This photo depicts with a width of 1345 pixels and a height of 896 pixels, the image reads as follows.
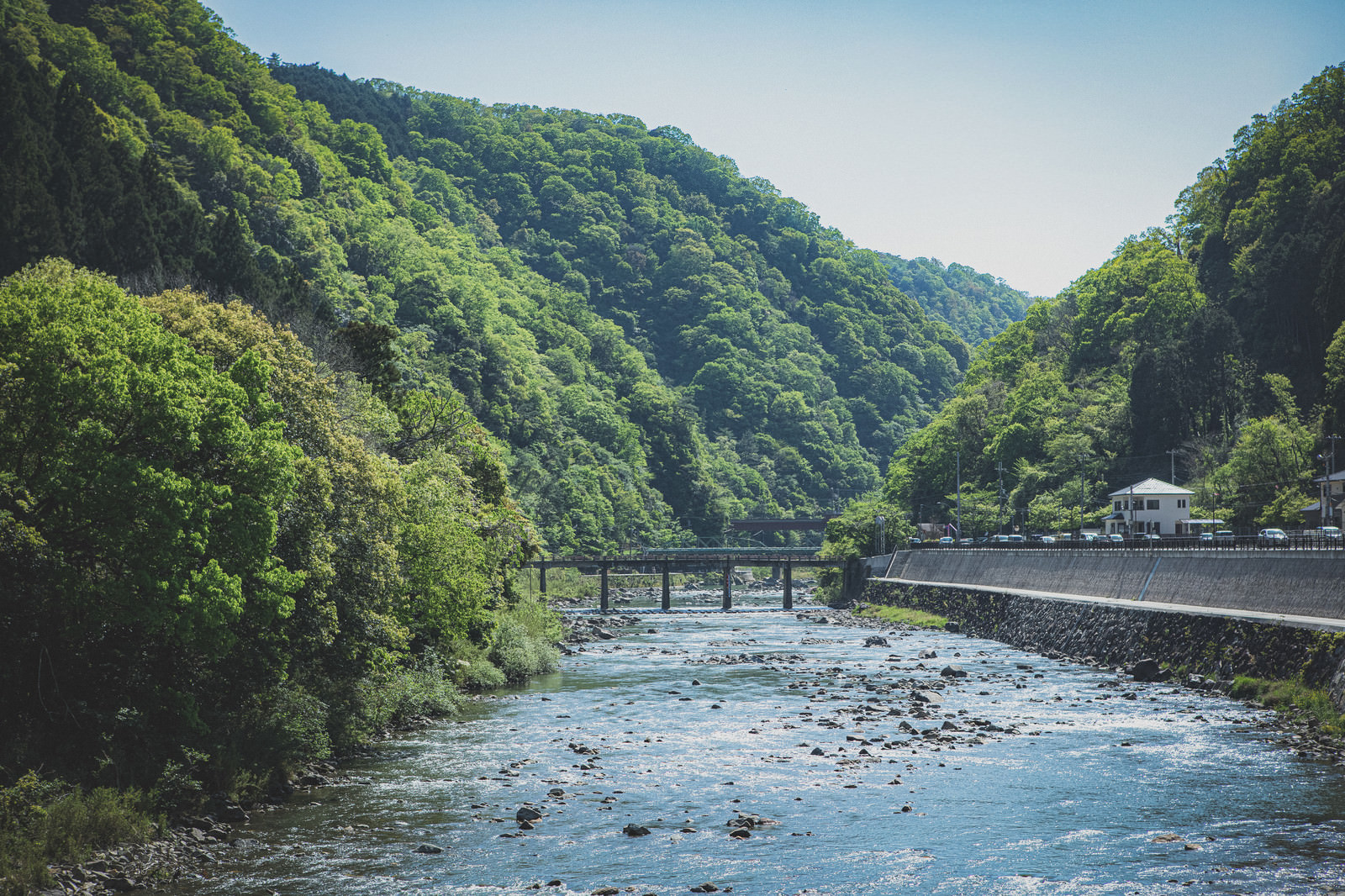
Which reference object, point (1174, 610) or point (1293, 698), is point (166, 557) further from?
point (1174, 610)

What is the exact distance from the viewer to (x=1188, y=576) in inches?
2044

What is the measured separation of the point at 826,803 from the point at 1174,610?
1221 inches

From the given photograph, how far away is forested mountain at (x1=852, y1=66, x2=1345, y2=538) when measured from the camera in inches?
3720

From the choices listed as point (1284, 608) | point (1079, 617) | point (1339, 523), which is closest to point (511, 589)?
point (1079, 617)

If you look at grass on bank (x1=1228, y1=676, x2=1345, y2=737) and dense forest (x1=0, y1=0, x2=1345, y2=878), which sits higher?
dense forest (x1=0, y1=0, x2=1345, y2=878)

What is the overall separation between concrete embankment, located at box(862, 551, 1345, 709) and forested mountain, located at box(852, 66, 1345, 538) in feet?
85.2

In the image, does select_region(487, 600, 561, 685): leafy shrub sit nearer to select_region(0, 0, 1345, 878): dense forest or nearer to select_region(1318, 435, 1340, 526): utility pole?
select_region(0, 0, 1345, 878): dense forest

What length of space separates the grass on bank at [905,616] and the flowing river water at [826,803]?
124 feet

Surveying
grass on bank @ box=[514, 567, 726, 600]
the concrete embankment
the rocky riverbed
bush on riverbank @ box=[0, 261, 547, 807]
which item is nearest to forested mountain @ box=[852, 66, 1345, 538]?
the concrete embankment

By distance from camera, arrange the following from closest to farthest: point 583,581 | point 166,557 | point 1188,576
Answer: point 166,557
point 1188,576
point 583,581

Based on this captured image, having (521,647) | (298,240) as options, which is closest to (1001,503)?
(521,647)

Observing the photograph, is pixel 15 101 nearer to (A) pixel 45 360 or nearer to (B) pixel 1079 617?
(A) pixel 45 360

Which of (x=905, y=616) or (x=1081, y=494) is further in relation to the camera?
(x=1081, y=494)

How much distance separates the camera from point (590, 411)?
175 metres
